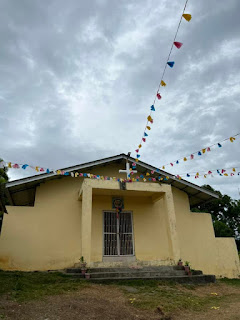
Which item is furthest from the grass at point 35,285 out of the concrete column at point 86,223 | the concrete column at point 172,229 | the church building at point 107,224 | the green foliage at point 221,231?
Answer: the green foliage at point 221,231

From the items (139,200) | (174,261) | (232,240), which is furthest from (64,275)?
(232,240)

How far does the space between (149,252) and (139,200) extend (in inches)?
86.2

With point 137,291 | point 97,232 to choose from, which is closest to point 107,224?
point 97,232

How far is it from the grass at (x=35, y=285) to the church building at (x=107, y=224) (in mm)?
1332

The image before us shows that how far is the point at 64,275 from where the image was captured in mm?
7527

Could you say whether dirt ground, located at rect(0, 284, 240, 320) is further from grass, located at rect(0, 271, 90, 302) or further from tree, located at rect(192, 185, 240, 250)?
tree, located at rect(192, 185, 240, 250)

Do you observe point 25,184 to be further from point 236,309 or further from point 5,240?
point 236,309

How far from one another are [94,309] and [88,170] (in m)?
6.63

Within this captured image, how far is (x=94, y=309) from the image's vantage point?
5.00 meters

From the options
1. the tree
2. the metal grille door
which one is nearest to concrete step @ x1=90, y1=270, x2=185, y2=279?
the metal grille door

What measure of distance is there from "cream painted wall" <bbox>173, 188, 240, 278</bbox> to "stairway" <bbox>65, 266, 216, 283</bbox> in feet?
7.56

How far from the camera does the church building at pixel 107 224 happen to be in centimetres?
916

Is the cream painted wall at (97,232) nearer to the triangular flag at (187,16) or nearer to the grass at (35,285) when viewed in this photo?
the grass at (35,285)

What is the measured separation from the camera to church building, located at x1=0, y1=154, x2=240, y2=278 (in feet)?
30.0
